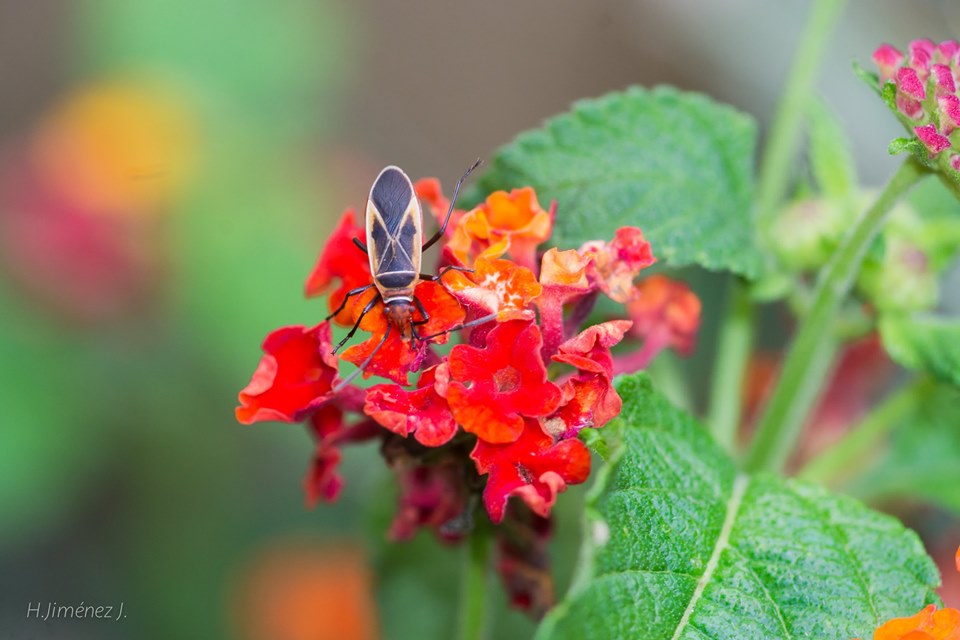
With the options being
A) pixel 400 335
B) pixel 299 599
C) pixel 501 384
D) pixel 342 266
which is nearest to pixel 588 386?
pixel 501 384

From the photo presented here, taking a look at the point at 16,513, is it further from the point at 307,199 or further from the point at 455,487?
the point at 455,487

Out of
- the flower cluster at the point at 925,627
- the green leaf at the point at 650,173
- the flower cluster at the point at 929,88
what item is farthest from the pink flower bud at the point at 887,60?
the flower cluster at the point at 925,627

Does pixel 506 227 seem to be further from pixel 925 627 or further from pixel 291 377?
pixel 925 627

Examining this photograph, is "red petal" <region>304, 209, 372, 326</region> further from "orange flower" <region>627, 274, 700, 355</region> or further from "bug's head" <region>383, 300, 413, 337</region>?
"orange flower" <region>627, 274, 700, 355</region>

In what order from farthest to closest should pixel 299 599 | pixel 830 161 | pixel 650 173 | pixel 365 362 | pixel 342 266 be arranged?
pixel 299 599, pixel 830 161, pixel 650 173, pixel 342 266, pixel 365 362

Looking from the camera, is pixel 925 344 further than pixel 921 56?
Yes

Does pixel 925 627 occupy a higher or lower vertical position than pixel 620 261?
lower

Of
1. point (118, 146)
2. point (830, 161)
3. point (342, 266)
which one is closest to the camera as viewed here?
point (342, 266)

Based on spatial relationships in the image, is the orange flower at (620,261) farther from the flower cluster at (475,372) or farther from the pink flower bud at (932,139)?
the pink flower bud at (932,139)

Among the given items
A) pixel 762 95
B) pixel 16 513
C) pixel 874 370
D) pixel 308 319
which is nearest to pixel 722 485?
pixel 874 370
